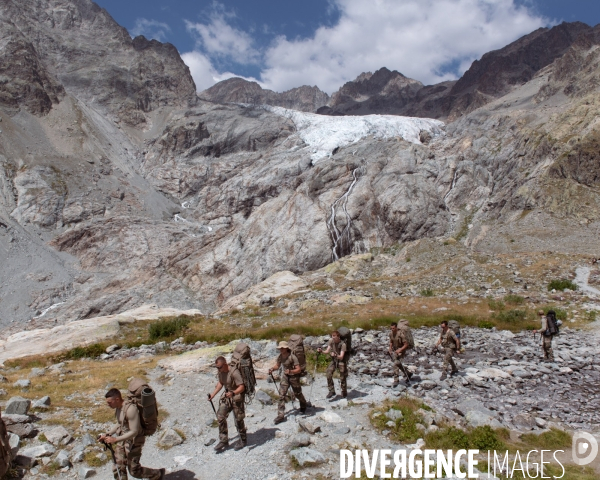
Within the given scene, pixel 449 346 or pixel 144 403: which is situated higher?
pixel 144 403

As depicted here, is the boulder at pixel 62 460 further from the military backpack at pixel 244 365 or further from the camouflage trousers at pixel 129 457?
the military backpack at pixel 244 365

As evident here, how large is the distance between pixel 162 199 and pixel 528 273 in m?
104

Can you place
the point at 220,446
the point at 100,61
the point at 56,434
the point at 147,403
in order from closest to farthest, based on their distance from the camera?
the point at 147,403 → the point at 220,446 → the point at 56,434 → the point at 100,61

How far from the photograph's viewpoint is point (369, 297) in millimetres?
33406

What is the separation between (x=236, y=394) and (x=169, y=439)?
2775mm

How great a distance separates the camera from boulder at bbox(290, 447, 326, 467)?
349 inches

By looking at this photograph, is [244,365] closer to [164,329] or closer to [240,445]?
Answer: [240,445]

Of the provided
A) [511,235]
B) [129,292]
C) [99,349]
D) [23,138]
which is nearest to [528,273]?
[511,235]

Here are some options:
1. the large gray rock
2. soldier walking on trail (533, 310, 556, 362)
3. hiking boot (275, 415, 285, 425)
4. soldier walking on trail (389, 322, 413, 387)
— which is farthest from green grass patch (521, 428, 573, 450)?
the large gray rock

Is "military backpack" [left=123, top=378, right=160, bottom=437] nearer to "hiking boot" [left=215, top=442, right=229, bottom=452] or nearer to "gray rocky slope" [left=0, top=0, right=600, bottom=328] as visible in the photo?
"hiking boot" [left=215, top=442, right=229, bottom=452]

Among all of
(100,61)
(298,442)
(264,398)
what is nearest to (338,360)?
(264,398)

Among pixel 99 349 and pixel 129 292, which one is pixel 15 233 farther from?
pixel 99 349

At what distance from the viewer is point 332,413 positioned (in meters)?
11.7

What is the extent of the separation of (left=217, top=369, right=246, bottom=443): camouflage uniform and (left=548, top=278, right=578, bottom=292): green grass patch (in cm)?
2761
